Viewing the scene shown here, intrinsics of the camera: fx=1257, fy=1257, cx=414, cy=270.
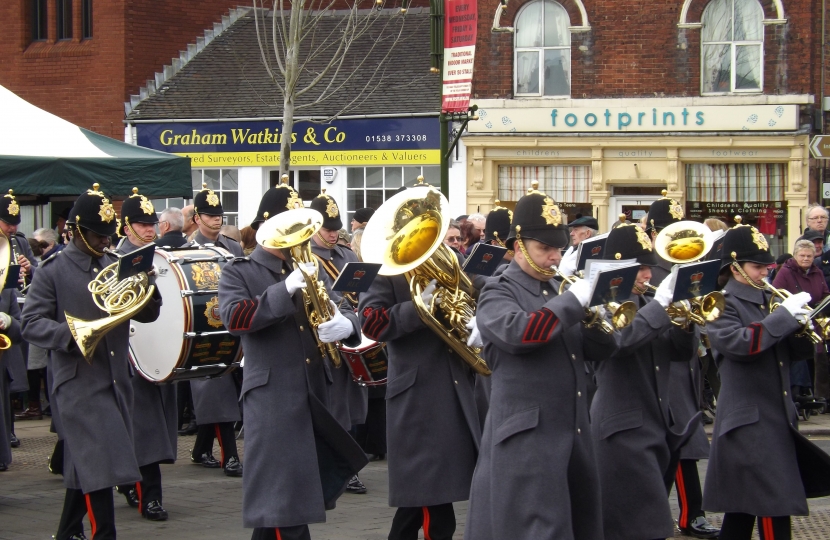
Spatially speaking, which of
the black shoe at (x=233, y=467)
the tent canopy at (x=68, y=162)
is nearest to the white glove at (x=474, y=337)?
the black shoe at (x=233, y=467)

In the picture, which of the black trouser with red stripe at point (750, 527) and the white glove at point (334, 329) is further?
the black trouser with red stripe at point (750, 527)

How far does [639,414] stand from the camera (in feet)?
21.3

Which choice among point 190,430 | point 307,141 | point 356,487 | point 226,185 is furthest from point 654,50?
point 356,487

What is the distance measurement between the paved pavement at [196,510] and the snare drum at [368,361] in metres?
0.90

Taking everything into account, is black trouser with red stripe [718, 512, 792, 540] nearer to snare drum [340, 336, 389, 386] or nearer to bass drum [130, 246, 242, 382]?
snare drum [340, 336, 389, 386]

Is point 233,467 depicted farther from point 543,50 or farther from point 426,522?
point 543,50

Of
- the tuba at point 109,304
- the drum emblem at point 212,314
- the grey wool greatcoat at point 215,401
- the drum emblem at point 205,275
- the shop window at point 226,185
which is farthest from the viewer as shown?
the shop window at point 226,185

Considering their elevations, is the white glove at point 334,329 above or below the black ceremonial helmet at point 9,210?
below

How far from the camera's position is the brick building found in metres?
20.8

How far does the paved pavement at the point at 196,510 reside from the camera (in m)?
7.96

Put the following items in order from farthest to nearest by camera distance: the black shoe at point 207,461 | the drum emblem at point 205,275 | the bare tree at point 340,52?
the bare tree at point 340,52 → the black shoe at point 207,461 → the drum emblem at point 205,275

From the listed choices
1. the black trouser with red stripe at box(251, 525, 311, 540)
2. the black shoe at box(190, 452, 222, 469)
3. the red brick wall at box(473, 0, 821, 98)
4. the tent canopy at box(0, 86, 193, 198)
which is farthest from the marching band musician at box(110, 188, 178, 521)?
the red brick wall at box(473, 0, 821, 98)

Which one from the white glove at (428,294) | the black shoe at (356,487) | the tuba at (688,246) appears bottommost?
the black shoe at (356,487)

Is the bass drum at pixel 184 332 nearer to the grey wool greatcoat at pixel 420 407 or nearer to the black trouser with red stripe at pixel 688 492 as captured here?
the grey wool greatcoat at pixel 420 407
